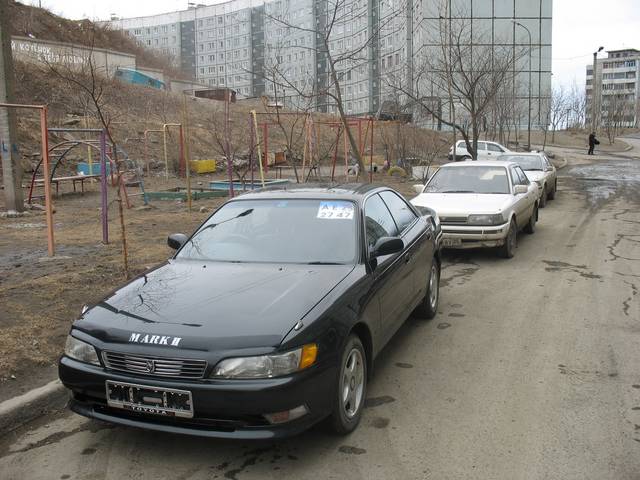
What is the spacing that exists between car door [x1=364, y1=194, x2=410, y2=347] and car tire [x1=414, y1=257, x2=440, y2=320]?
0.94 meters

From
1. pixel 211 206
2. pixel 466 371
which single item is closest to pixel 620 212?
pixel 211 206

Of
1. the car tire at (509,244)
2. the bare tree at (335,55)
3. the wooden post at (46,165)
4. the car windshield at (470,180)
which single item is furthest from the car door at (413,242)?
the bare tree at (335,55)

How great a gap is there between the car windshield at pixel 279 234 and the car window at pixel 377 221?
0.17 metres

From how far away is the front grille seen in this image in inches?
130

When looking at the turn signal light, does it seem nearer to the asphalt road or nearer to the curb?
the asphalt road

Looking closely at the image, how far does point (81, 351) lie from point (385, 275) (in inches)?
85.7

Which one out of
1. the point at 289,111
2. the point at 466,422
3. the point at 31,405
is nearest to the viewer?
the point at 466,422

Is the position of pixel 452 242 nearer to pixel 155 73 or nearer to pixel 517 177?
pixel 517 177

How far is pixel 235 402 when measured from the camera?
3.23 m

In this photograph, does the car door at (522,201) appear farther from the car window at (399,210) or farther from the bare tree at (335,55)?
the car window at (399,210)

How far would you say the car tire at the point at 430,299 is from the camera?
614 centimetres

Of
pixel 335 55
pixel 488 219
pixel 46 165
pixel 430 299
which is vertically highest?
pixel 335 55

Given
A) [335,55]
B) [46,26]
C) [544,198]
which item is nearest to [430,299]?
[544,198]

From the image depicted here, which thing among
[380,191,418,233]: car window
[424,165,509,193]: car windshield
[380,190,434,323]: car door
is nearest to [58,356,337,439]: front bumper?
[380,190,434,323]: car door
